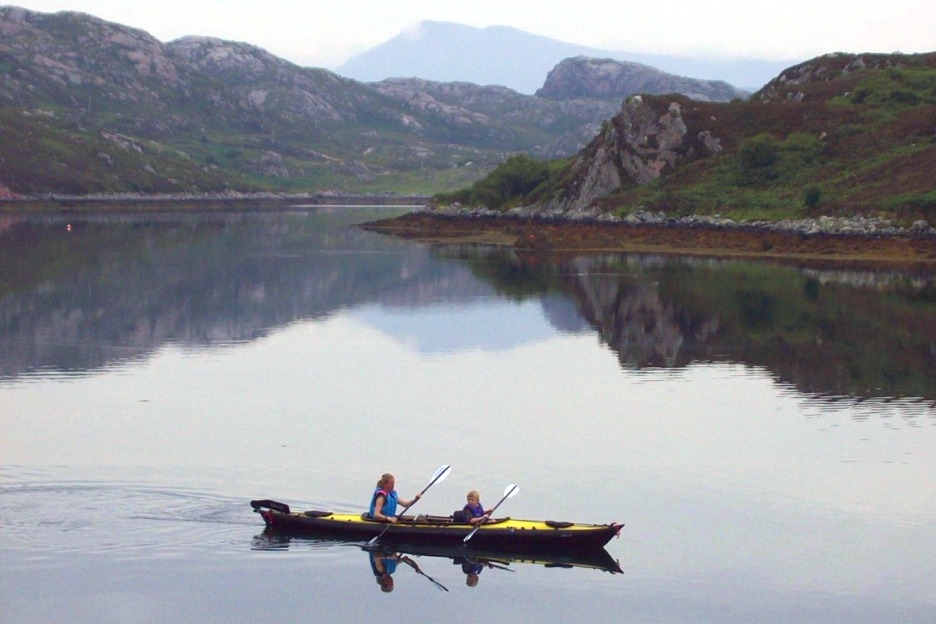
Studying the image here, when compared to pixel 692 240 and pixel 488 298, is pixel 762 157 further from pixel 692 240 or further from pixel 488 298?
pixel 488 298

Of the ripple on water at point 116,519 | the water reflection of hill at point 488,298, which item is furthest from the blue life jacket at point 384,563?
the water reflection of hill at point 488,298

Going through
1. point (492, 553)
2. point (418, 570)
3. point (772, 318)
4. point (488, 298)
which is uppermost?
point (772, 318)

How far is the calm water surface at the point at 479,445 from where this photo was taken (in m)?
30.4

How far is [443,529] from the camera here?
32.8 m

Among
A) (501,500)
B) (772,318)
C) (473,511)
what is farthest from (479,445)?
(772,318)

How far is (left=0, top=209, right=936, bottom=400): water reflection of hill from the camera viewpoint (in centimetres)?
6281

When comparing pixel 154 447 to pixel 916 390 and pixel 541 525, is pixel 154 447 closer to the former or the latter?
pixel 541 525

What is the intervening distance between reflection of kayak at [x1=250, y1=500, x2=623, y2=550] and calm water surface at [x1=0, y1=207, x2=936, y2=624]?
565mm

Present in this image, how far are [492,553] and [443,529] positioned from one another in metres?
1.31

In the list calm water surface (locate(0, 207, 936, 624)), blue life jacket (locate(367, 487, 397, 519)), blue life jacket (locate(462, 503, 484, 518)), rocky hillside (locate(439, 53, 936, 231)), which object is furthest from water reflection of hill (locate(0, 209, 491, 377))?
blue life jacket (locate(462, 503, 484, 518))

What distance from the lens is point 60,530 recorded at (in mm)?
34000

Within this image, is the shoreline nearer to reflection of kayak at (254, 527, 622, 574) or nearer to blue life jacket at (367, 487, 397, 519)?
reflection of kayak at (254, 527, 622, 574)

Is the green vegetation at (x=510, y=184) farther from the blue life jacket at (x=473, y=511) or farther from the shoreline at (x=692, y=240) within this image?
the blue life jacket at (x=473, y=511)

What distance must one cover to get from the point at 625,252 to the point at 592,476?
9554 cm
